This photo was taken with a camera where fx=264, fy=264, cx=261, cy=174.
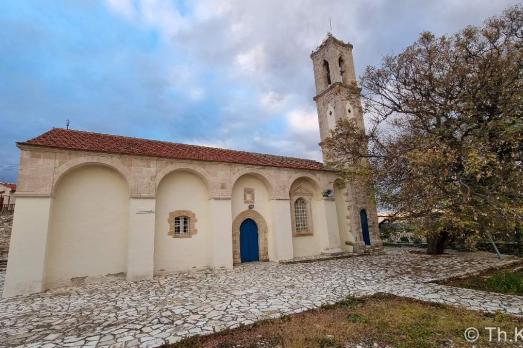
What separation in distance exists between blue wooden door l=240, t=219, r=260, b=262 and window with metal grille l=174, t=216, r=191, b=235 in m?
2.89

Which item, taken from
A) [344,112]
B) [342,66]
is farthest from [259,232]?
[342,66]

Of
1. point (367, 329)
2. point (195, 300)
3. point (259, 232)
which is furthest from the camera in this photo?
point (259, 232)

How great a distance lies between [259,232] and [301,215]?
296cm

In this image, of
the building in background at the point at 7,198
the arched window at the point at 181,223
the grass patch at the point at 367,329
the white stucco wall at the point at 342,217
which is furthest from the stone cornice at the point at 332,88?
the building in background at the point at 7,198

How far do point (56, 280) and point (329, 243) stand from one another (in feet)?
43.0

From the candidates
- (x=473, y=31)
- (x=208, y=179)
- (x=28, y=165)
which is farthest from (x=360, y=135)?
(x=28, y=165)

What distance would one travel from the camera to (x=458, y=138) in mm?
8867

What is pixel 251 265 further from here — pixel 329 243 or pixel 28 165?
pixel 28 165

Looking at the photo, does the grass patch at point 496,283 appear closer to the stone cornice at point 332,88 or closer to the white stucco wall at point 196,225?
the white stucco wall at point 196,225

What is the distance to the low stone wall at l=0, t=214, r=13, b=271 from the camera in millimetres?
14352

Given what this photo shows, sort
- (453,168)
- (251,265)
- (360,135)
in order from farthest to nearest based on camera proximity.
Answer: (251,265) → (360,135) → (453,168)

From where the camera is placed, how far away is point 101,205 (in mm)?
10906

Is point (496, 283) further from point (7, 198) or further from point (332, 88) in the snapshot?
point (7, 198)

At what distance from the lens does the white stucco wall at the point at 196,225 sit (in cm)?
1187
